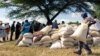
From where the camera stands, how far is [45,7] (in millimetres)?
32625

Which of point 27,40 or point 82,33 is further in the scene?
point 27,40

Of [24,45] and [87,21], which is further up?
[87,21]

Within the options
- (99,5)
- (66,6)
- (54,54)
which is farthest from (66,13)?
(54,54)

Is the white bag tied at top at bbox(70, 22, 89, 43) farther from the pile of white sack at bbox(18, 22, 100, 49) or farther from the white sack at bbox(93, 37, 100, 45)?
the white sack at bbox(93, 37, 100, 45)

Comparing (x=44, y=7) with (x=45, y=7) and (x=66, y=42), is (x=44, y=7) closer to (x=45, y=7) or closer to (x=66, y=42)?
(x=45, y=7)

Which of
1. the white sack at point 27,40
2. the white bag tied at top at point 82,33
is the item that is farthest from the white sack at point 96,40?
the white bag tied at top at point 82,33

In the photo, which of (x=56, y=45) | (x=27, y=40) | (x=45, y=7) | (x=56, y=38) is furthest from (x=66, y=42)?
(x=45, y=7)

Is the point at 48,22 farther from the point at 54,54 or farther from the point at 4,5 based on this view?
the point at 54,54

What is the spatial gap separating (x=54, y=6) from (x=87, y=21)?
21.6 m

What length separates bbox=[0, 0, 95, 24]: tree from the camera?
32250mm

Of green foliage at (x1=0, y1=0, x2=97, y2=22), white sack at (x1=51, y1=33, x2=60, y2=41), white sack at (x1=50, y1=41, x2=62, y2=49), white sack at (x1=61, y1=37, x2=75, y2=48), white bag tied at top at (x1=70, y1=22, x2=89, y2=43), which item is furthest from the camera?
green foliage at (x1=0, y1=0, x2=97, y2=22)

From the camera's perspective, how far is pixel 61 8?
3338 cm

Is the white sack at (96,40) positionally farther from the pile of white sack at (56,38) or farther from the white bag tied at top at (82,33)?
the white bag tied at top at (82,33)

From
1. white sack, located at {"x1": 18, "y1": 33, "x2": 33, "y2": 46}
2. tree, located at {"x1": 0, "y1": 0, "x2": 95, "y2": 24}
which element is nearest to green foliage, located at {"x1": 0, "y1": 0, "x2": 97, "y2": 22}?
tree, located at {"x1": 0, "y1": 0, "x2": 95, "y2": 24}
